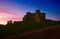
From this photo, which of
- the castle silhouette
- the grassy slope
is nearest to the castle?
the castle silhouette

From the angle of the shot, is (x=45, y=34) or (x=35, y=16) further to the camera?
(x=35, y=16)

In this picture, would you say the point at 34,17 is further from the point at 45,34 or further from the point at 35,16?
the point at 45,34

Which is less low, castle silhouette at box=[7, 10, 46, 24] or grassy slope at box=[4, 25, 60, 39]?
castle silhouette at box=[7, 10, 46, 24]

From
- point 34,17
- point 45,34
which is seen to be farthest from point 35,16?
point 45,34

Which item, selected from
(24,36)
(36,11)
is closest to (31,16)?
(36,11)

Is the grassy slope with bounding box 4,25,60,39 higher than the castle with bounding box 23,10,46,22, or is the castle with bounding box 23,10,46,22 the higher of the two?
the castle with bounding box 23,10,46,22

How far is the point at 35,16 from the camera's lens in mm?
2559

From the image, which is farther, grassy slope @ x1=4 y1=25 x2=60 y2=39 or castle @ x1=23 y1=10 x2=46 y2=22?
castle @ x1=23 y1=10 x2=46 y2=22

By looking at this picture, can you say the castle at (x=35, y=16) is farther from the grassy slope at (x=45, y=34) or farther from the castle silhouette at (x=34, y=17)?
the grassy slope at (x=45, y=34)

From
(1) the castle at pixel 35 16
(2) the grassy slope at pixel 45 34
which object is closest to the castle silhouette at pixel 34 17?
(1) the castle at pixel 35 16

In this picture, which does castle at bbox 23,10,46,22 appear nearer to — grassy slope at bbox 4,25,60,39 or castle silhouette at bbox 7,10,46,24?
castle silhouette at bbox 7,10,46,24

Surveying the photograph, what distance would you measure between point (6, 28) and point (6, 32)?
0.13 meters

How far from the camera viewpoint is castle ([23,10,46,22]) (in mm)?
2493

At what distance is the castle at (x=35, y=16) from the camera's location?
2.49 meters
